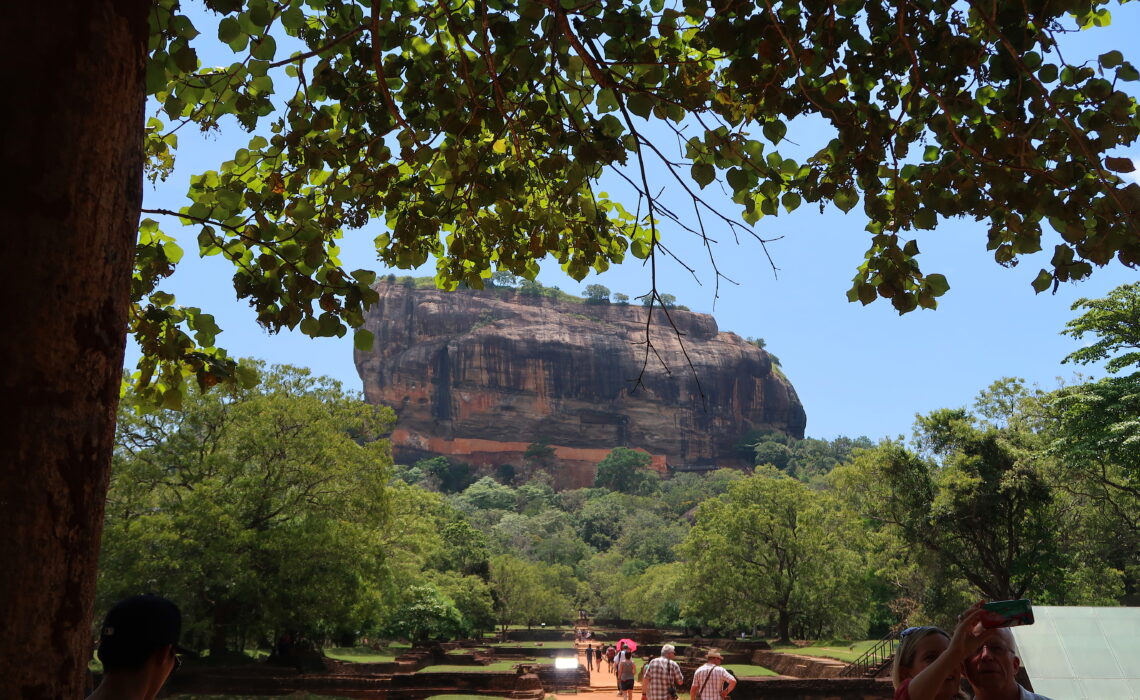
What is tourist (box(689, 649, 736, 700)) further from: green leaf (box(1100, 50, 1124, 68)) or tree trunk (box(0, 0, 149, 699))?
tree trunk (box(0, 0, 149, 699))

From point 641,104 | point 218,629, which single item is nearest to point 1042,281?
point 641,104

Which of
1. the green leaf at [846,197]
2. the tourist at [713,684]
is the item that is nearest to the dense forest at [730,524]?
the tourist at [713,684]

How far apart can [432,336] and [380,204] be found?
85765mm

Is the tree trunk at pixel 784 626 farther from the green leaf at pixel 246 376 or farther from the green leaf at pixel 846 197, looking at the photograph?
the green leaf at pixel 246 376

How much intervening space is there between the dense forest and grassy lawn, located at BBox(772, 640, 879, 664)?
618 mm

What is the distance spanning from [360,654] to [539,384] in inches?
2470

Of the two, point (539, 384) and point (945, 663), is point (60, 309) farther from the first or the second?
point (539, 384)

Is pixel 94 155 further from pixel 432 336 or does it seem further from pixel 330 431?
pixel 432 336

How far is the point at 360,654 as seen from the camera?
2564 centimetres

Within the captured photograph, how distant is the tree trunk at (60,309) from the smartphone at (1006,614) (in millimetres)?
1775

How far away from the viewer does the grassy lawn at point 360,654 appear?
23141 millimetres

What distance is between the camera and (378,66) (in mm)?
2984

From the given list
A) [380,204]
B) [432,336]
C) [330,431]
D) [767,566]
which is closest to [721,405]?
[432,336]

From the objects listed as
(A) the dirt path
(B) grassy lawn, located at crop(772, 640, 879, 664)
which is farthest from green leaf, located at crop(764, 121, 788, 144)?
(B) grassy lawn, located at crop(772, 640, 879, 664)
